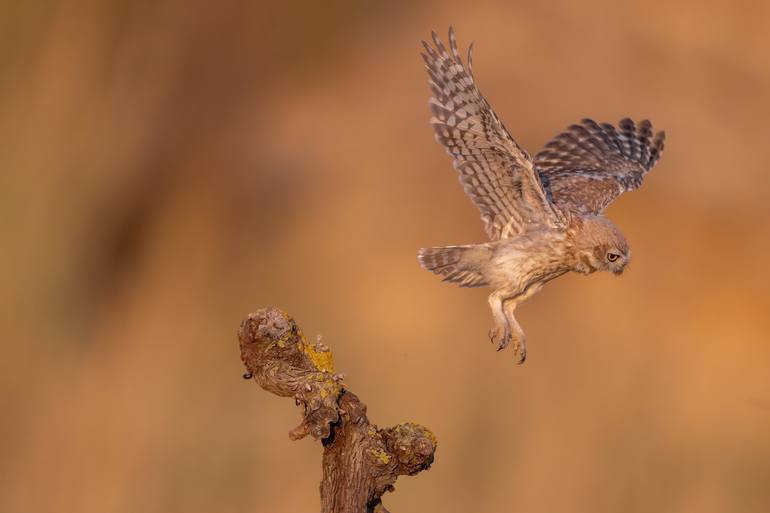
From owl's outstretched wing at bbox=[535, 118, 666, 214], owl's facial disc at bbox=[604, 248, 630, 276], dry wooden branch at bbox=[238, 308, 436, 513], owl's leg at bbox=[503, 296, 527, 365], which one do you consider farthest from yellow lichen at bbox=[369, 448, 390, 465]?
owl's outstretched wing at bbox=[535, 118, 666, 214]

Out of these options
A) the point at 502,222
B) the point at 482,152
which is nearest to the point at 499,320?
the point at 502,222

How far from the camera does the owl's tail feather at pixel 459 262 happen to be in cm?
670

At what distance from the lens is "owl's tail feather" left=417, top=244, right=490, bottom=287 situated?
6699mm

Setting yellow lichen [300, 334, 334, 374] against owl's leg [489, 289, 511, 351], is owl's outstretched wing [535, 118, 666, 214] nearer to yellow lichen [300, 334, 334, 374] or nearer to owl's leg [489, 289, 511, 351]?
owl's leg [489, 289, 511, 351]

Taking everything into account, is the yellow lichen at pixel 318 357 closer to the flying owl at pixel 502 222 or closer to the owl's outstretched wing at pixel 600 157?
the flying owl at pixel 502 222

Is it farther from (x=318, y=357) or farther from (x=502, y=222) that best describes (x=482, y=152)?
(x=318, y=357)

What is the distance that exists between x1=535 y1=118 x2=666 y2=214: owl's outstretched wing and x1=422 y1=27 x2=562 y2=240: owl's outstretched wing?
1.24 metres

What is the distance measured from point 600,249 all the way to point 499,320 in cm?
74

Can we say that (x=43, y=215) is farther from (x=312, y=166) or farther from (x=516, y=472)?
(x=516, y=472)

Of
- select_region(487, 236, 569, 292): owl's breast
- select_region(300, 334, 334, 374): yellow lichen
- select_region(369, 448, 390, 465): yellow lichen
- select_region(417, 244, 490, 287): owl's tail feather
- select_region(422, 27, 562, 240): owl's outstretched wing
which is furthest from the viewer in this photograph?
select_region(417, 244, 490, 287): owl's tail feather

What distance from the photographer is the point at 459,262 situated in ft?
22.1

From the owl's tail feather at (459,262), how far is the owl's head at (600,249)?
0.57 meters

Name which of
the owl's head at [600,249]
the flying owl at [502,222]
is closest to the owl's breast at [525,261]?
the flying owl at [502,222]

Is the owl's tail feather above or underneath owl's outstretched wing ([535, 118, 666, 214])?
underneath
